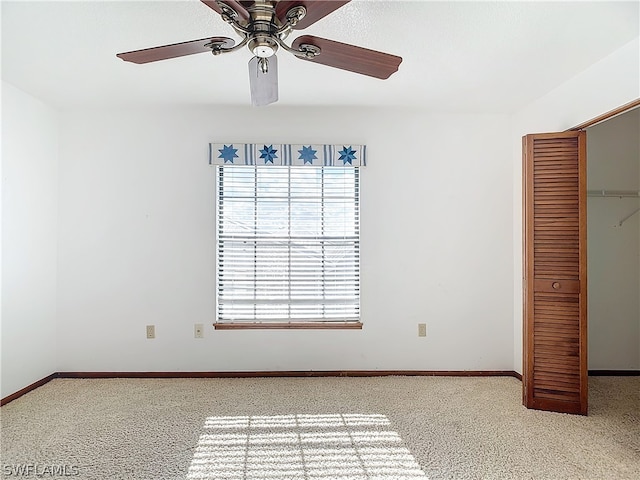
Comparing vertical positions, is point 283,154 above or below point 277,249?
above

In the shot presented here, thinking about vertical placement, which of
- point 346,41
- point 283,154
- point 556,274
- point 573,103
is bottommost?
point 556,274

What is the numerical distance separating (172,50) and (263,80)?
0.42 m

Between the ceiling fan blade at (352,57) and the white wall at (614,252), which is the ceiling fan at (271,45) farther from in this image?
the white wall at (614,252)

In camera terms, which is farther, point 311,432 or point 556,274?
point 556,274

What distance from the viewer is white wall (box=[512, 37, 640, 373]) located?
2.34 metres

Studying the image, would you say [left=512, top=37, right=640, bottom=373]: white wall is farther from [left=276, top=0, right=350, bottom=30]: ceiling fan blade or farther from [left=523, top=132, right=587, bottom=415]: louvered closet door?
[left=276, top=0, right=350, bottom=30]: ceiling fan blade

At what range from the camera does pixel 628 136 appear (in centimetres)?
365

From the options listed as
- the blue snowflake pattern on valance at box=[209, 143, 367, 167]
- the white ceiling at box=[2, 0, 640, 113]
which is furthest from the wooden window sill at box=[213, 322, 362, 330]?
the white ceiling at box=[2, 0, 640, 113]

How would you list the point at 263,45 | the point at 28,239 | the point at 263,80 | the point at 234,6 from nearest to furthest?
the point at 234,6, the point at 263,45, the point at 263,80, the point at 28,239

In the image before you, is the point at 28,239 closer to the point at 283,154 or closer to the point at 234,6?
the point at 283,154

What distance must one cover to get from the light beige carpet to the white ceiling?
7.32 feet

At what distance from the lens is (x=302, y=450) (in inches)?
89.4

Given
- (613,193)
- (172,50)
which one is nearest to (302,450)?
(172,50)

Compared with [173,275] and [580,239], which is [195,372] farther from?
[580,239]
